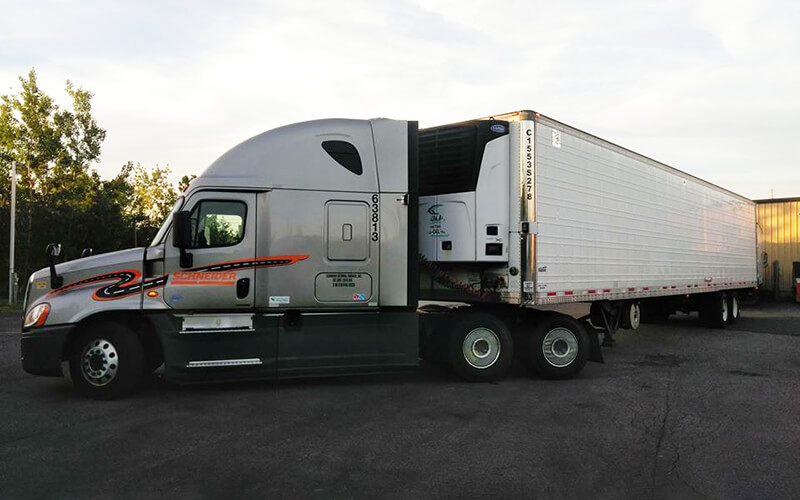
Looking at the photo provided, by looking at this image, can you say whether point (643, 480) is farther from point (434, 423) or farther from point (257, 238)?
point (257, 238)

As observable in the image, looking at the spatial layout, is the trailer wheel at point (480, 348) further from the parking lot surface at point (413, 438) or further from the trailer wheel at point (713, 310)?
the trailer wheel at point (713, 310)

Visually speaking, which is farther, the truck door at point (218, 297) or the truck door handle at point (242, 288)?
the truck door handle at point (242, 288)

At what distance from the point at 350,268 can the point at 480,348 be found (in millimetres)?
2271

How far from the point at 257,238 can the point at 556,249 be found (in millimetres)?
4268

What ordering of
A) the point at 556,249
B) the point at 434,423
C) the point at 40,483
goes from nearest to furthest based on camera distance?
the point at 40,483 → the point at 434,423 → the point at 556,249

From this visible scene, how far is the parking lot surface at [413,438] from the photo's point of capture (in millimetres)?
4391

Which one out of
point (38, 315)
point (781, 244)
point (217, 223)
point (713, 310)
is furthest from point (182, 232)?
point (781, 244)

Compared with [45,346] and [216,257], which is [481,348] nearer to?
[216,257]

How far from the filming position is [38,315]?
273 inches

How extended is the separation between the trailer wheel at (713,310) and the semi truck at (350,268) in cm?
900

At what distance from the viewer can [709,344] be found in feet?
42.8

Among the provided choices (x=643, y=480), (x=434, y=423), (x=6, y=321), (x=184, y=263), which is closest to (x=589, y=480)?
(x=643, y=480)

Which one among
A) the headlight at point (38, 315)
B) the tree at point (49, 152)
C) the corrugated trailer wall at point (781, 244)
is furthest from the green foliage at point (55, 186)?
the corrugated trailer wall at point (781, 244)

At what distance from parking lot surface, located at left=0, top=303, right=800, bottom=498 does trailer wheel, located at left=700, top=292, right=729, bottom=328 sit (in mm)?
7708
